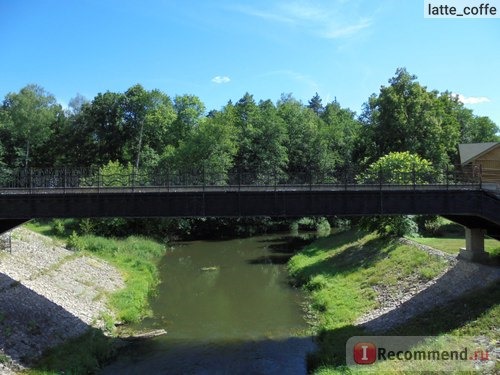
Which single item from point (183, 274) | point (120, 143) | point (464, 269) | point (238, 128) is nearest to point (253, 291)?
point (183, 274)

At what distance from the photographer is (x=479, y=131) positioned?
309 feet

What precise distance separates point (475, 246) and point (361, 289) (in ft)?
27.7

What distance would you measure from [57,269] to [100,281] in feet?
10.8

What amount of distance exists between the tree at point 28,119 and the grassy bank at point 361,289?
183ft

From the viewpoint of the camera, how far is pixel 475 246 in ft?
90.8

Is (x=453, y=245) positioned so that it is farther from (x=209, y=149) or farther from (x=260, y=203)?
(x=209, y=149)

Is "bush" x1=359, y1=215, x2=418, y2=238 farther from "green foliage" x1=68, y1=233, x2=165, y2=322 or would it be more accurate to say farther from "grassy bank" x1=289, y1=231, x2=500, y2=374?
"green foliage" x1=68, y1=233, x2=165, y2=322

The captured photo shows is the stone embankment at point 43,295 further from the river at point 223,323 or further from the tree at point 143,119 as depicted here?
the tree at point 143,119

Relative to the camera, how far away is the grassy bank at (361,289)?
21859mm

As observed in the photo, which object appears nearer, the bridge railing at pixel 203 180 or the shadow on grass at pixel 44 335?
the shadow on grass at pixel 44 335

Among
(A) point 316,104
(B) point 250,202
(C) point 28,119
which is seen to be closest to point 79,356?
(B) point 250,202

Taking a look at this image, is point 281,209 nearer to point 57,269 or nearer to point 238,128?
point 57,269

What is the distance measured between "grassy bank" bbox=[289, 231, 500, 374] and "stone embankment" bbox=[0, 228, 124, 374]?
44.4 ft

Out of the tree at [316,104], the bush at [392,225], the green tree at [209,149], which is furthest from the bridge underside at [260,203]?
the tree at [316,104]
